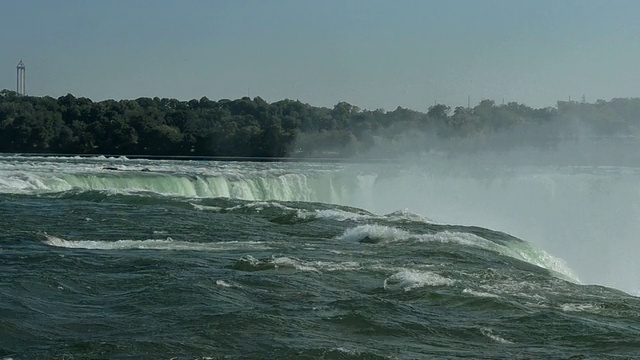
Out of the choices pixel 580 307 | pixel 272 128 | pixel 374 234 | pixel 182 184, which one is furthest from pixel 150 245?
pixel 272 128

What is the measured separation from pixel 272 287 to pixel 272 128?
239 ft

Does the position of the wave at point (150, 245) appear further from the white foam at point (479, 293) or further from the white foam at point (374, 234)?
the white foam at point (479, 293)

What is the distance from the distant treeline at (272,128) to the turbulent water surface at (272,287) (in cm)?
5029

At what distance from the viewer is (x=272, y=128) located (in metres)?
86.0

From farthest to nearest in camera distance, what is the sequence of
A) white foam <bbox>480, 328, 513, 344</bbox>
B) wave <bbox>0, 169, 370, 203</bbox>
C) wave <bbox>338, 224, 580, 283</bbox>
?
wave <bbox>0, 169, 370, 203</bbox>, wave <bbox>338, 224, 580, 283</bbox>, white foam <bbox>480, 328, 513, 344</bbox>

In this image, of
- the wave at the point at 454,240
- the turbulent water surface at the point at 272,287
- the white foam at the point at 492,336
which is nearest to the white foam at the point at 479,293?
the turbulent water surface at the point at 272,287

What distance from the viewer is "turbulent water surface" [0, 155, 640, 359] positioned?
10680 mm

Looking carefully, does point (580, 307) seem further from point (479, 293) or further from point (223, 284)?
point (223, 284)

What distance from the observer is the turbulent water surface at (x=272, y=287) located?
10.7 metres

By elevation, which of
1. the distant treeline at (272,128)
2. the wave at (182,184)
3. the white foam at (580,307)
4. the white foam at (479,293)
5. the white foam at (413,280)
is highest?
the distant treeline at (272,128)

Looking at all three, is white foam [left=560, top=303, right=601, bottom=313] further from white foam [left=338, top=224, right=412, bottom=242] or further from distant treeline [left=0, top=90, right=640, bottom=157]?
distant treeline [left=0, top=90, right=640, bottom=157]

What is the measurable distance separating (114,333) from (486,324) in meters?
4.62

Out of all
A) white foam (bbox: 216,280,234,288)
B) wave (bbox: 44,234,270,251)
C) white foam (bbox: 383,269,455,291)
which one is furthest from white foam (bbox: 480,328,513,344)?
wave (bbox: 44,234,270,251)

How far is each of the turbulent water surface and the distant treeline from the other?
50290 mm
